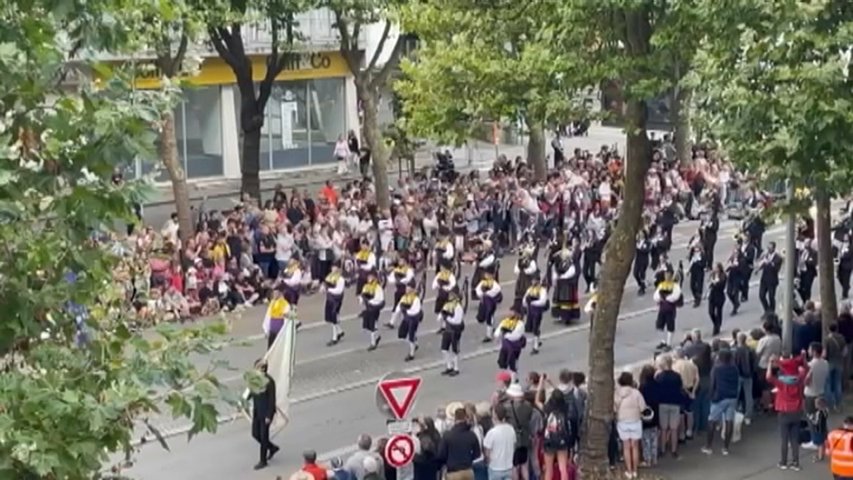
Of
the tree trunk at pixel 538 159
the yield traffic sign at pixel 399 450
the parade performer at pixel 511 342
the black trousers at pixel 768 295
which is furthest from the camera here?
the tree trunk at pixel 538 159

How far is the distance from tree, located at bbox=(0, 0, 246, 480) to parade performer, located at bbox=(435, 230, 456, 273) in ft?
50.9

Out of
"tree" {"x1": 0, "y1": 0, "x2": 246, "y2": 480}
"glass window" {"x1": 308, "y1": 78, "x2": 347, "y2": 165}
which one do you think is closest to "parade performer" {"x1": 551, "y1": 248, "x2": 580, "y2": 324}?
"tree" {"x1": 0, "y1": 0, "x2": 246, "y2": 480}

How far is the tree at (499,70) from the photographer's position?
15701 millimetres

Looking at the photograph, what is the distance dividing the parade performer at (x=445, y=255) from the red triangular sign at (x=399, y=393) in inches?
365

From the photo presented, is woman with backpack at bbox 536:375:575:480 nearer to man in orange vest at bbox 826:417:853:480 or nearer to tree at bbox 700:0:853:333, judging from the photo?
man in orange vest at bbox 826:417:853:480

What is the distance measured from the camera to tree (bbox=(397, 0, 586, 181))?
1570cm

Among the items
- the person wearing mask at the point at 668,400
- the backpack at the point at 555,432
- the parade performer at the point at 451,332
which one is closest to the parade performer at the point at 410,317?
the parade performer at the point at 451,332

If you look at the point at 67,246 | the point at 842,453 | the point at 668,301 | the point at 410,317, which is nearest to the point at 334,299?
the point at 410,317

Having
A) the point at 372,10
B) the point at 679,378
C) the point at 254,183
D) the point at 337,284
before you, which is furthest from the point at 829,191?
the point at 254,183

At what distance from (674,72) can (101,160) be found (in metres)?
9.35

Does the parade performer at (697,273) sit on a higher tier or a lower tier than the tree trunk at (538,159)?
lower

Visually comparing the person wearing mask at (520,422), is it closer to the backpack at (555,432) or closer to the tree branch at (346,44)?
the backpack at (555,432)

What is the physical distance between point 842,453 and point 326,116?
2876 cm

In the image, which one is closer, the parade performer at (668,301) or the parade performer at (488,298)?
the parade performer at (668,301)
